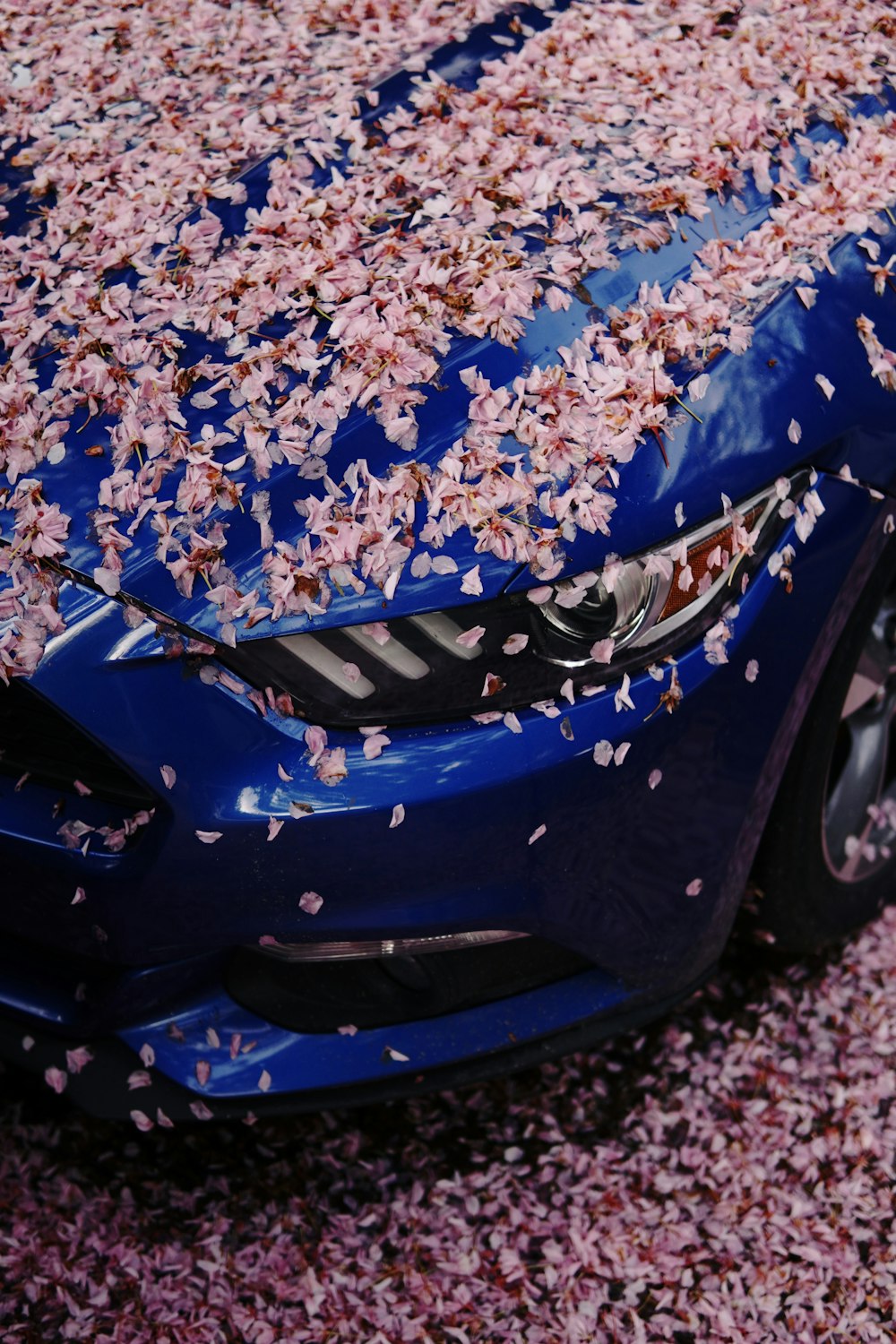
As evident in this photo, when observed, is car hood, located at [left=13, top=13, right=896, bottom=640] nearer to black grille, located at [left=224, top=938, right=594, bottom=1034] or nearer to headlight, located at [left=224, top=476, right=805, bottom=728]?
headlight, located at [left=224, top=476, right=805, bottom=728]

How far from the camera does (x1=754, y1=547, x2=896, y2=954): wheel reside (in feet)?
6.53

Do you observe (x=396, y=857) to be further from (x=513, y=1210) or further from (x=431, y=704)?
(x=513, y=1210)

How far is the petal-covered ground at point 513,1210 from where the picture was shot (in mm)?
1856

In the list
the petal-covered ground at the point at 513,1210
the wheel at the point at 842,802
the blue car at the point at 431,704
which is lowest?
the petal-covered ground at the point at 513,1210

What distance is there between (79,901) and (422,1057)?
54 cm

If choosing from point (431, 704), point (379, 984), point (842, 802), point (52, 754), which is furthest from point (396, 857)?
point (842, 802)

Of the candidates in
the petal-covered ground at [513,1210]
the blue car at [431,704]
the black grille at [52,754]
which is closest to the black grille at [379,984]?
the blue car at [431,704]

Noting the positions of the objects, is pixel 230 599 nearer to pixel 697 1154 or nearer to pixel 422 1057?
pixel 422 1057

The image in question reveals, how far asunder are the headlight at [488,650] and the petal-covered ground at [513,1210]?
2.99 feet

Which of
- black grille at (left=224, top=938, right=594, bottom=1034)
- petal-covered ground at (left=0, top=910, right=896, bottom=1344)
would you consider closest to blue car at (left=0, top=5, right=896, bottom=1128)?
black grille at (left=224, top=938, right=594, bottom=1034)

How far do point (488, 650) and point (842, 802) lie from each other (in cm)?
102

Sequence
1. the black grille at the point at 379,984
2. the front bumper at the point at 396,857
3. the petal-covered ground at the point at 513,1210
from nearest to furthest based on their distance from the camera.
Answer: the front bumper at the point at 396,857
the black grille at the point at 379,984
the petal-covered ground at the point at 513,1210

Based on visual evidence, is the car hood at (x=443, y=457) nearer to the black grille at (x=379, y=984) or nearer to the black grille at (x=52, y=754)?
the black grille at (x=52, y=754)

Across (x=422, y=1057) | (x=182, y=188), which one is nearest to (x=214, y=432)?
(x=182, y=188)
